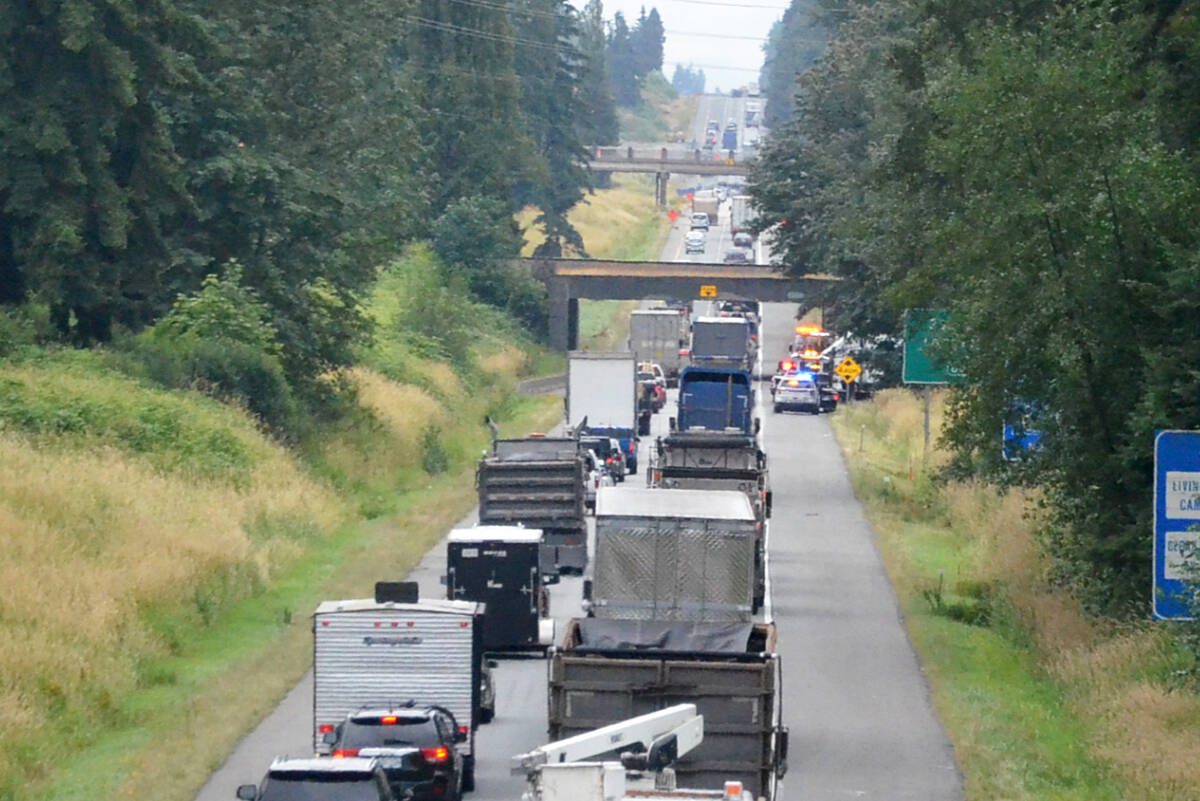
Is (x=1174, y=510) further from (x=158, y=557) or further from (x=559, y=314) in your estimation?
(x=559, y=314)

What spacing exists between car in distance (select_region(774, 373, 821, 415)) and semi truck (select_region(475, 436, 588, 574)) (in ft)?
135

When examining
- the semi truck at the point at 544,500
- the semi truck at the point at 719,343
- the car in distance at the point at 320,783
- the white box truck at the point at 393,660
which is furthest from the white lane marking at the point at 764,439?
the car in distance at the point at 320,783

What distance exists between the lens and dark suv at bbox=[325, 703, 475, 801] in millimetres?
15773

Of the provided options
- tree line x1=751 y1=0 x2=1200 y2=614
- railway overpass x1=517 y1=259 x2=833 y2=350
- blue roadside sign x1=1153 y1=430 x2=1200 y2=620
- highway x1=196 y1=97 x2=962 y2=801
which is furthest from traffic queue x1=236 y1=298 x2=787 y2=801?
railway overpass x1=517 y1=259 x2=833 y2=350

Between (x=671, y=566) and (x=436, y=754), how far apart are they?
229 inches

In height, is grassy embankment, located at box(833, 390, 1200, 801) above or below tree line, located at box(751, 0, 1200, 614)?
below

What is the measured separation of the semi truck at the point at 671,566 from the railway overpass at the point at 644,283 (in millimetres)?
63922

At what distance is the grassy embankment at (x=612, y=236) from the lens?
105 m

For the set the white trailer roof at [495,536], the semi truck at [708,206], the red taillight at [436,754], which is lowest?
the red taillight at [436,754]

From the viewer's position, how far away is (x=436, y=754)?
1616 centimetres

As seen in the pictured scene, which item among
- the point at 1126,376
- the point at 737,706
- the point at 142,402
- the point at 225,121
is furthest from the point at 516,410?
the point at 737,706

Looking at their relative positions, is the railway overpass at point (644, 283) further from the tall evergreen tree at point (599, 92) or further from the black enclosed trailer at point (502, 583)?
the tall evergreen tree at point (599, 92)

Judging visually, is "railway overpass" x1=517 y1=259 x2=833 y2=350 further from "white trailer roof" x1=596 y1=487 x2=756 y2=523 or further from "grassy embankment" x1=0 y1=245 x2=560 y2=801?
"white trailer roof" x1=596 y1=487 x2=756 y2=523

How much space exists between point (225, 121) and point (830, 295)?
66.0ft
